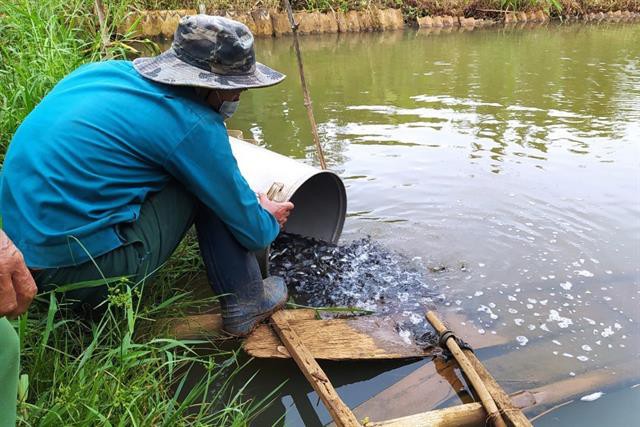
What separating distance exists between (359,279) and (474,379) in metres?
1.11

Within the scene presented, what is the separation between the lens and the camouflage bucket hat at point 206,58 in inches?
81.0

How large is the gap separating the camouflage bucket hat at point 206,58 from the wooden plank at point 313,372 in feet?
3.35

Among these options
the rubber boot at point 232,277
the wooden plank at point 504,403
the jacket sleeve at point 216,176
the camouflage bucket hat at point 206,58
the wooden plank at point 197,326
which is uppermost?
the camouflage bucket hat at point 206,58

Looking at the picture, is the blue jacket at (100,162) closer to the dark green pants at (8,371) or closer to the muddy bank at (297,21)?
the dark green pants at (8,371)

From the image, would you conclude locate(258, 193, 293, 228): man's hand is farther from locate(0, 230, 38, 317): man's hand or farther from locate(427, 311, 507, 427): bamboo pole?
locate(0, 230, 38, 317): man's hand

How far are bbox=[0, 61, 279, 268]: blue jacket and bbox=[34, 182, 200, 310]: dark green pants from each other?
0.15 ft

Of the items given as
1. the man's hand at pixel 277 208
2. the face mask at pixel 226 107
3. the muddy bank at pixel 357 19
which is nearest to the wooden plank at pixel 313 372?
the man's hand at pixel 277 208

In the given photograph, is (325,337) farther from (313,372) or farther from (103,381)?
(103,381)

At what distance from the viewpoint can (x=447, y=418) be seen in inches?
77.0

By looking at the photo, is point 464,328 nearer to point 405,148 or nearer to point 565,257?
point 565,257

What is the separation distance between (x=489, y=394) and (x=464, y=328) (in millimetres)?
686

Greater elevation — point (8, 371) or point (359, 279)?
point (8, 371)

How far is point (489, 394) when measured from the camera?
6.69 feet

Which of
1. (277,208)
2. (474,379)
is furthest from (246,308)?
(474,379)
